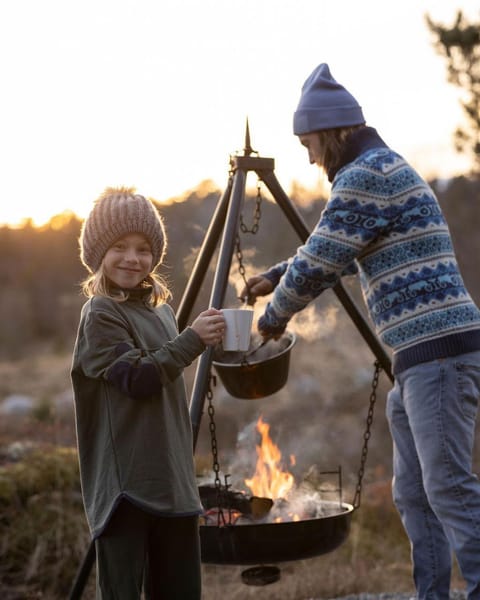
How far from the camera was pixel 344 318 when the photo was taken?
979 cm

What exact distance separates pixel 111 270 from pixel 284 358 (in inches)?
36.6

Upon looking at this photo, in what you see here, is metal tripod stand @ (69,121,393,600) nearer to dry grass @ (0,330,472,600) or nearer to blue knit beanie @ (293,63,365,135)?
blue knit beanie @ (293,63,365,135)

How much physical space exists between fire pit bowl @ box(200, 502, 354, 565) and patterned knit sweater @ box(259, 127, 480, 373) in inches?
26.9

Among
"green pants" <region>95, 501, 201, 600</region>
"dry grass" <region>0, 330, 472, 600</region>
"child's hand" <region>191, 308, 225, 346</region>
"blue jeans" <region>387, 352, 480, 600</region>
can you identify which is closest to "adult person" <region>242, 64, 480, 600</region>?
"blue jeans" <region>387, 352, 480, 600</region>

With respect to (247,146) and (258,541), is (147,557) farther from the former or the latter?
(247,146)

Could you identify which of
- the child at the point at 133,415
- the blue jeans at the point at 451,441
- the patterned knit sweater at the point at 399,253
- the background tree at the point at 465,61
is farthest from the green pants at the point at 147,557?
the background tree at the point at 465,61

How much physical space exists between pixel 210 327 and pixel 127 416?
33cm

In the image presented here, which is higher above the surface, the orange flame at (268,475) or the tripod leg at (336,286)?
the tripod leg at (336,286)

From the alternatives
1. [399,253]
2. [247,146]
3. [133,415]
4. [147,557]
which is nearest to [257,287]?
[247,146]

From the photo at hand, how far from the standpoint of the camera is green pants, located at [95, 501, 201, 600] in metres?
2.30

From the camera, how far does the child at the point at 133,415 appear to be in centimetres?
229

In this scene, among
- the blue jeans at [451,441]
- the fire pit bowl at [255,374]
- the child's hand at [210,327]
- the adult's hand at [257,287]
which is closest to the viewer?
the child's hand at [210,327]

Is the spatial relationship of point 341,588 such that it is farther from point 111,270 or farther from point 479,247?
point 479,247

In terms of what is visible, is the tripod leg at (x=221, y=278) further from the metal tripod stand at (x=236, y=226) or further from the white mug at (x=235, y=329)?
the white mug at (x=235, y=329)
